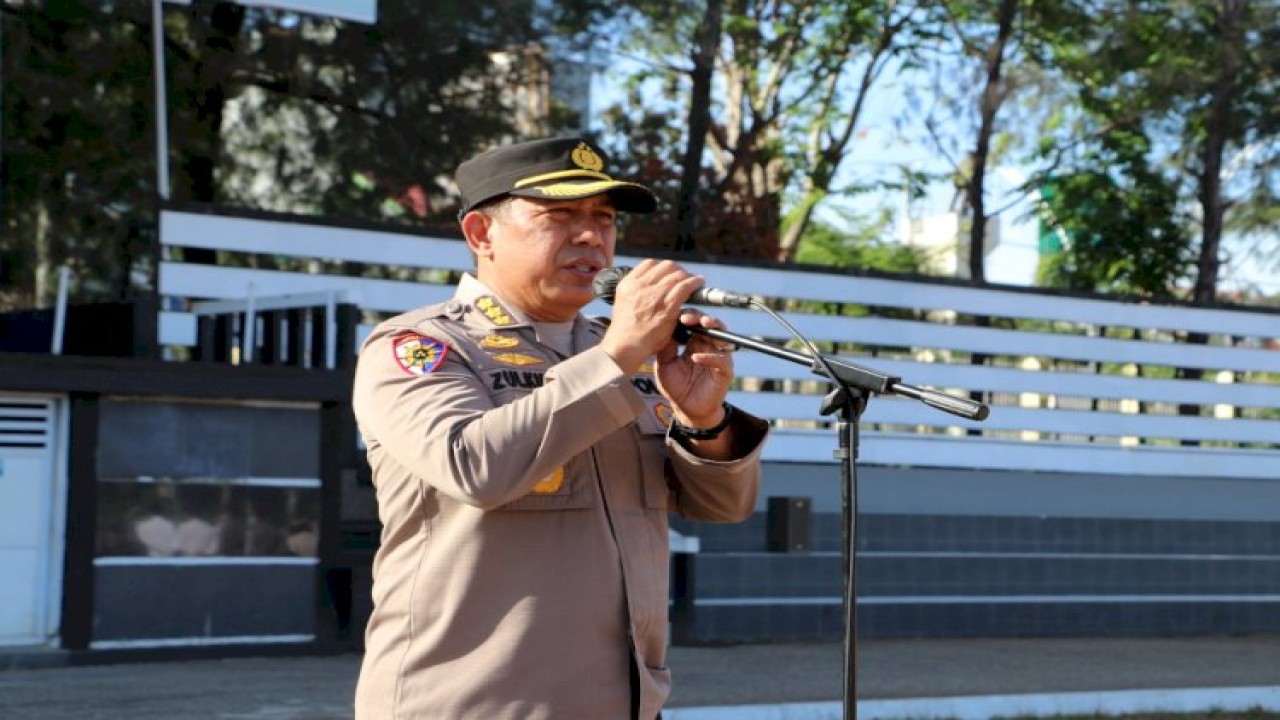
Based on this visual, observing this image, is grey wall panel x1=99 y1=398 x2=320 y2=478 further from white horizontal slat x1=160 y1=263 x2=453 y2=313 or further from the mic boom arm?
the mic boom arm

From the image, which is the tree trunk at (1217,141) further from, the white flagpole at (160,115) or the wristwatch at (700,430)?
the wristwatch at (700,430)

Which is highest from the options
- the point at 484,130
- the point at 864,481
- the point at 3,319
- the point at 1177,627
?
the point at 484,130

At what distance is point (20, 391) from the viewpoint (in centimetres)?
1448

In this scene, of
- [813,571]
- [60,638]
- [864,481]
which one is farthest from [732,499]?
[864,481]

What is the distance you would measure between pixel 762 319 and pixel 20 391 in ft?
24.6

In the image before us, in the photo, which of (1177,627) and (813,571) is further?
(1177,627)

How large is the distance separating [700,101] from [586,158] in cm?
1873

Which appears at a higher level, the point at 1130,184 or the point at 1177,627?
the point at 1130,184

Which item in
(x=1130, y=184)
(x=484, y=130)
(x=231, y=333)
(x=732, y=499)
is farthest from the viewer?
(x=1130, y=184)

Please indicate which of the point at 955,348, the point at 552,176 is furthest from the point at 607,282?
the point at 955,348

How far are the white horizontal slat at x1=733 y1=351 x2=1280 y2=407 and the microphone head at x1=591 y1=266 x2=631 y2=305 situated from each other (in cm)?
1601

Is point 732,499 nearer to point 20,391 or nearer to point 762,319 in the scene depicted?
point 20,391

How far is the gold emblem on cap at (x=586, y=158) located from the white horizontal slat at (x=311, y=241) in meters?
14.3

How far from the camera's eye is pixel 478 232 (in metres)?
3.40
